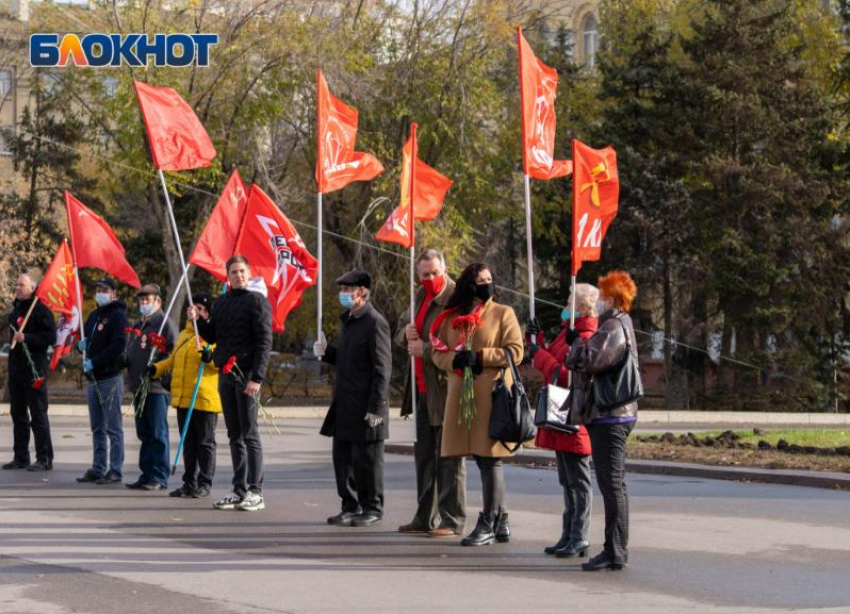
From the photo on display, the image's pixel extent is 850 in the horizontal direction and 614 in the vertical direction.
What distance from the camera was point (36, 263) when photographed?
41.9 metres

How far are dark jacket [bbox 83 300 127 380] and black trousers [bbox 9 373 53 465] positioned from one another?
1294 mm

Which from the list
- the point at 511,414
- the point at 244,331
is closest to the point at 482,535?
the point at 511,414

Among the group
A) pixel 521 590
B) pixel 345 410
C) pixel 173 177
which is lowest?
pixel 521 590

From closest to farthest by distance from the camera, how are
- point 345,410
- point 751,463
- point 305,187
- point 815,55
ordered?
1. point 345,410
2. point 751,463
3. point 305,187
4. point 815,55

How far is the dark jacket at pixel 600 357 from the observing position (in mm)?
9242

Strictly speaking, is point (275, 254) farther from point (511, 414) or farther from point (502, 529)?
point (511, 414)

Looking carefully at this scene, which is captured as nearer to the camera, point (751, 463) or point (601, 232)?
point (601, 232)

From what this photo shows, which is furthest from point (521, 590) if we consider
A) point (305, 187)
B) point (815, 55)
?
point (815, 55)

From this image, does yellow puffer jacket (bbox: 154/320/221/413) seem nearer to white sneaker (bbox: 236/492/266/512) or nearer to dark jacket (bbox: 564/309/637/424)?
white sneaker (bbox: 236/492/266/512)

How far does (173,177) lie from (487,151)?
8209mm

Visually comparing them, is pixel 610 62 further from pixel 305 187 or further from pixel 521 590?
pixel 521 590

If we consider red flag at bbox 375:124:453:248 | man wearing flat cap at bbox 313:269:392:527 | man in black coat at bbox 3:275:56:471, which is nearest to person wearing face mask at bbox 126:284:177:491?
man in black coat at bbox 3:275:56:471

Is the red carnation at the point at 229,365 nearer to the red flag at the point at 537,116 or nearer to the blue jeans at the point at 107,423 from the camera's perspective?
the blue jeans at the point at 107,423

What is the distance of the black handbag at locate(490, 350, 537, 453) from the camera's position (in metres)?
10.0
